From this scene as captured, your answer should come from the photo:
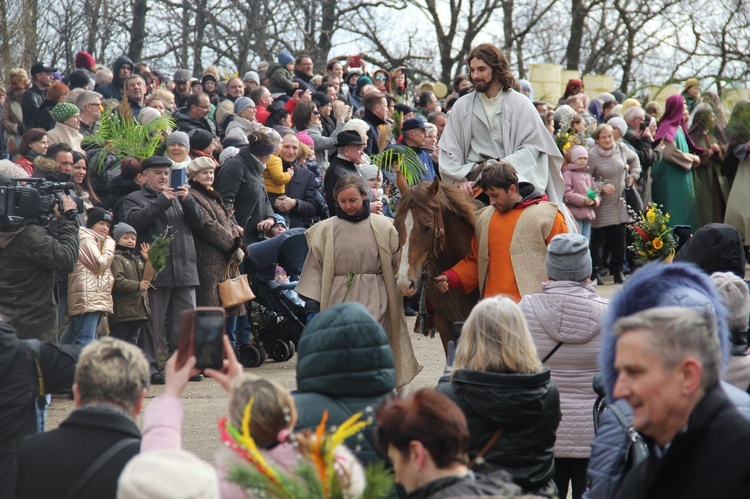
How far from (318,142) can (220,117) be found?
8.33ft

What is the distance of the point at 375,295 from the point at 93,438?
4242 mm

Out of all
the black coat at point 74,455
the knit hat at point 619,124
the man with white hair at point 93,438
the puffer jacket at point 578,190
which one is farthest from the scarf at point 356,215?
the knit hat at point 619,124

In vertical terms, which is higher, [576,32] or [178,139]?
[576,32]

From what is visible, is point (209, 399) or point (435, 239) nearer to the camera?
point (435, 239)

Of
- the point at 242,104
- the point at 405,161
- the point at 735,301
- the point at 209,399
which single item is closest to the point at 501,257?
the point at 735,301

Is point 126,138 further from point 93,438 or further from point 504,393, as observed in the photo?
point 93,438

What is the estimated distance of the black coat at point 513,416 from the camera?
15.2 ft

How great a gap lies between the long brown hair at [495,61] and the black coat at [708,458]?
590cm

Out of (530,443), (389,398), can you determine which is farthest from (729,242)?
(389,398)

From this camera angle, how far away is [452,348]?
622cm

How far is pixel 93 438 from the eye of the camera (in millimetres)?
3936

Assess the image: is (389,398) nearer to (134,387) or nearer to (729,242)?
(134,387)

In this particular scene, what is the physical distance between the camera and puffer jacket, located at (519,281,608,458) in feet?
19.0

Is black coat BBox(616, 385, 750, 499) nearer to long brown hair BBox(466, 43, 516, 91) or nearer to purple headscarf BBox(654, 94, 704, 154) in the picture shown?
long brown hair BBox(466, 43, 516, 91)
